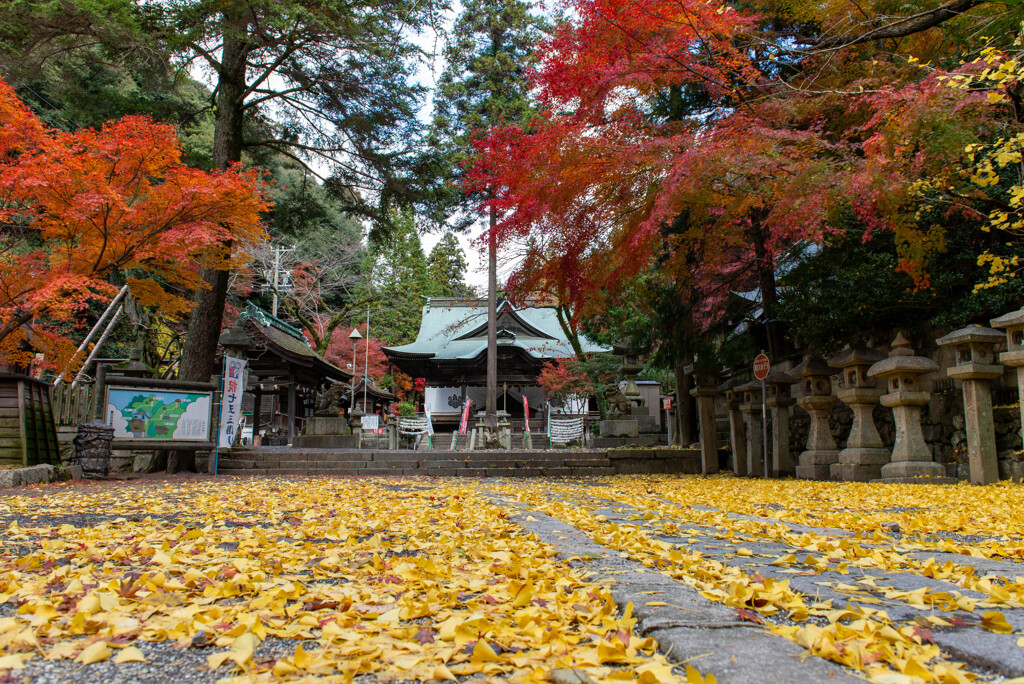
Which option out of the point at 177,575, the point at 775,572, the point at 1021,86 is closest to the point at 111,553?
the point at 177,575

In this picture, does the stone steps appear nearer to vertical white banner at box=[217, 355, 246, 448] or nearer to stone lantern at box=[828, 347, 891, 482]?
vertical white banner at box=[217, 355, 246, 448]

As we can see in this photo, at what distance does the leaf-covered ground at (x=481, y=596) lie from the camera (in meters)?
1.40

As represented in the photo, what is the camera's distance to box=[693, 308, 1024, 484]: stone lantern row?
20.6 feet

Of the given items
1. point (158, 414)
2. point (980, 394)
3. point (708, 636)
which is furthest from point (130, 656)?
point (158, 414)

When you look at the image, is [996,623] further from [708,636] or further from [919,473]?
[919,473]

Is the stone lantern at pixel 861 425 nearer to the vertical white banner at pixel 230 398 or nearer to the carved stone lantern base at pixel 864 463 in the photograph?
the carved stone lantern base at pixel 864 463

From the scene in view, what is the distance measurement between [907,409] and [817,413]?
1.66m

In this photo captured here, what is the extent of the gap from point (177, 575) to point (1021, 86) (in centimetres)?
836

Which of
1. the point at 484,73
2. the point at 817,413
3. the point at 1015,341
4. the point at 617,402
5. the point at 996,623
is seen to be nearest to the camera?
the point at 996,623

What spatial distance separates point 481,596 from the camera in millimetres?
1993

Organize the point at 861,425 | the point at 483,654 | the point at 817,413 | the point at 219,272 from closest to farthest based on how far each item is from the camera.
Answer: the point at 483,654 → the point at 861,425 → the point at 817,413 → the point at 219,272

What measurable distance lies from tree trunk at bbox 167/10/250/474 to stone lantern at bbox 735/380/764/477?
8.73 m

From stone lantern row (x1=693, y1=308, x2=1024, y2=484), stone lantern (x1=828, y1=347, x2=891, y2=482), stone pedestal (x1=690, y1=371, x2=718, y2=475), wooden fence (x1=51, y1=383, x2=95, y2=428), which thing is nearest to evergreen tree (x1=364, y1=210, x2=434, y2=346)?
wooden fence (x1=51, y1=383, x2=95, y2=428)

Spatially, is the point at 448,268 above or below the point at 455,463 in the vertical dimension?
above
